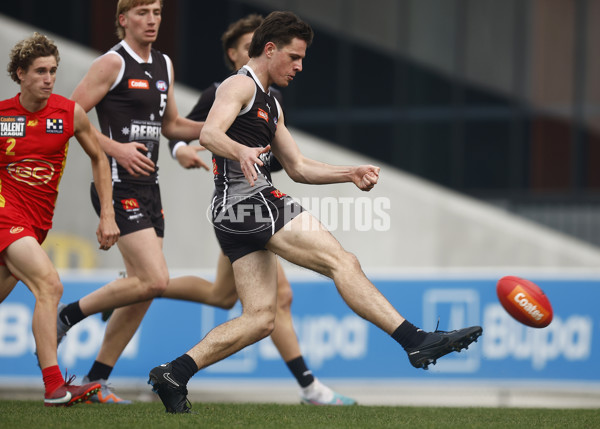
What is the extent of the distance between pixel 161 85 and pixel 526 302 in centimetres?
280

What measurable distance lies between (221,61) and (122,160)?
14.3 meters

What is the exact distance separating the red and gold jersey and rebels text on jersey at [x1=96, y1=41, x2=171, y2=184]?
1.68ft

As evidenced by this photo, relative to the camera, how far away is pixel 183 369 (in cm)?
534

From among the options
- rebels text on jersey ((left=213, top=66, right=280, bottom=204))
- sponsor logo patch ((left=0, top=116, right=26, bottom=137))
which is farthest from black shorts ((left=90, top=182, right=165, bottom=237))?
rebels text on jersey ((left=213, top=66, right=280, bottom=204))

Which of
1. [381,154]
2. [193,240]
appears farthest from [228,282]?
[381,154]

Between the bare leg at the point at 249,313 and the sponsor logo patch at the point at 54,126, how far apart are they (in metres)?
1.39

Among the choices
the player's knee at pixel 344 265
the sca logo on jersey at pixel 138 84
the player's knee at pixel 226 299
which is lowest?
the player's knee at pixel 226 299

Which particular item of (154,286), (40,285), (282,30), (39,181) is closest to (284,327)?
(154,286)

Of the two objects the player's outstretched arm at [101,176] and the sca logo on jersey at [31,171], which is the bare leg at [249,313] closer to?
the player's outstretched arm at [101,176]

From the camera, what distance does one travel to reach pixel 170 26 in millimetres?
20172

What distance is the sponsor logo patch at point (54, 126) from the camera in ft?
19.4

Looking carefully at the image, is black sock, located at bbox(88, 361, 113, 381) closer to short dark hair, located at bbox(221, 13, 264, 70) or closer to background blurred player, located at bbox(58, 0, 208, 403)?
background blurred player, located at bbox(58, 0, 208, 403)

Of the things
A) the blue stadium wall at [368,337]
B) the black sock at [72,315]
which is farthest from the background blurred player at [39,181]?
the blue stadium wall at [368,337]

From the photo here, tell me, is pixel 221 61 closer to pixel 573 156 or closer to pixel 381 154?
pixel 381 154
